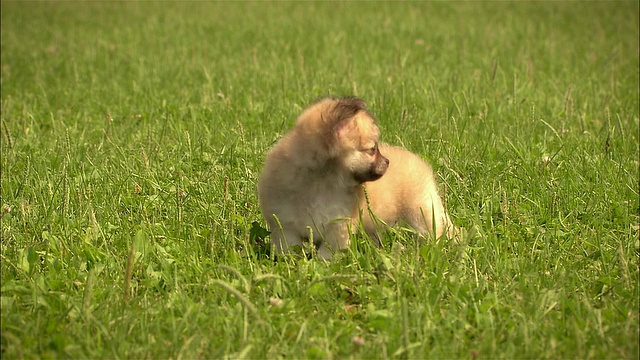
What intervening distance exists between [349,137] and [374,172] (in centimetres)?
22

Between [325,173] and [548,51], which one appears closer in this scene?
[325,173]

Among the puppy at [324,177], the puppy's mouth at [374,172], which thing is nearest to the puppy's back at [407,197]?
the puppy at [324,177]

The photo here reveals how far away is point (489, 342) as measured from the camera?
302 cm

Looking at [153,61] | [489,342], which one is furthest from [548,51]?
[489,342]

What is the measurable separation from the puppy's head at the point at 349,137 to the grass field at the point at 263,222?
0.40m

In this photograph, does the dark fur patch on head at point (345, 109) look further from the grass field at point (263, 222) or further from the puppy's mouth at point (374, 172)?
the grass field at point (263, 222)

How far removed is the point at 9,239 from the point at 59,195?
690 millimetres

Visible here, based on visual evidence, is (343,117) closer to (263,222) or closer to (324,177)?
(324,177)

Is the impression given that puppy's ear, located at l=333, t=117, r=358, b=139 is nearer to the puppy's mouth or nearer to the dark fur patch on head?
the dark fur patch on head

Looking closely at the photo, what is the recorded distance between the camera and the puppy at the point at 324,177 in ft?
12.0

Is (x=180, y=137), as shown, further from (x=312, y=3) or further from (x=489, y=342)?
(x=312, y=3)

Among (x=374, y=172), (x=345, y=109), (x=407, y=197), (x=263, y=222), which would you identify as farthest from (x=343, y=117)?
(x=263, y=222)

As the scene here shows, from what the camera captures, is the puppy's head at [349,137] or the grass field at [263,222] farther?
the puppy's head at [349,137]

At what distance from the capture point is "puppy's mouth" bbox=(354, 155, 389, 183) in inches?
145
